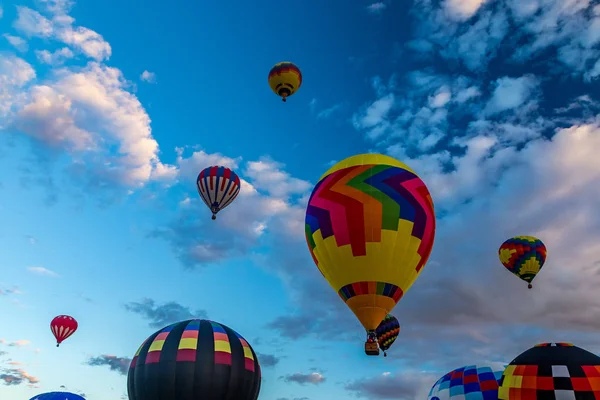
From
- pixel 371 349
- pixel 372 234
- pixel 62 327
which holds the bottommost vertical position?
pixel 371 349

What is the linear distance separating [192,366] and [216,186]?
17257mm

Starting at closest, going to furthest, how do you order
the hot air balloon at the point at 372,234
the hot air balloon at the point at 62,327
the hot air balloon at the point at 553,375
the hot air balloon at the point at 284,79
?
the hot air balloon at the point at 372,234
the hot air balloon at the point at 553,375
the hot air balloon at the point at 284,79
the hot air balloon at the point at 62,327

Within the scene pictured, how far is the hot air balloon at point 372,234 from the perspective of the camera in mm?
16859

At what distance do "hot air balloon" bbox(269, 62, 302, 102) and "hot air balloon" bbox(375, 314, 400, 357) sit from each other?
16609 millimetres

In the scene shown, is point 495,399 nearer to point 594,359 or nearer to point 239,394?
point 594,359

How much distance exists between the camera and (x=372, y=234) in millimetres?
16938

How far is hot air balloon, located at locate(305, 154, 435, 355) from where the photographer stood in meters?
16.9

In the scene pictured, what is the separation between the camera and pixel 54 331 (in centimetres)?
3919

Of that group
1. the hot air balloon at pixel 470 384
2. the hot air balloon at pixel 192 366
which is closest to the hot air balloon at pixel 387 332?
the hot air balloon at pixel 470 384

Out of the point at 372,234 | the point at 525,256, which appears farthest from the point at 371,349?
the point at 525,256

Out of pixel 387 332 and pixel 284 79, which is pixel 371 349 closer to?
pixel 387 332

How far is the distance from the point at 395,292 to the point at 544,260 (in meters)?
22.7

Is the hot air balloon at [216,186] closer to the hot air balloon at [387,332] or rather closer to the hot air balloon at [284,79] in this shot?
the hot air balloon at [284,79]

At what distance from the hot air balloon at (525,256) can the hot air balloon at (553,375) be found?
15.9 m
